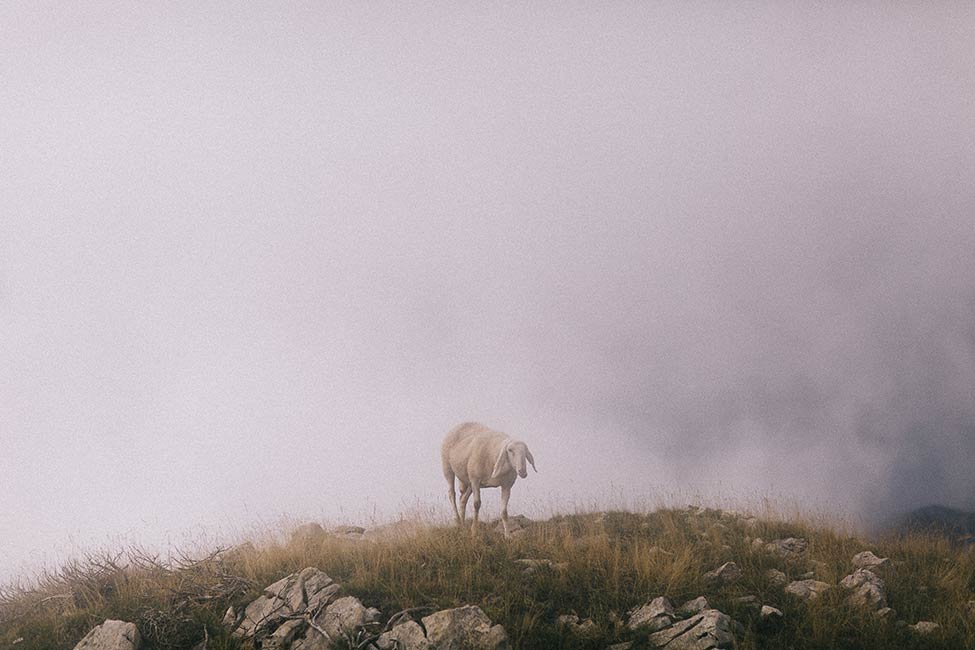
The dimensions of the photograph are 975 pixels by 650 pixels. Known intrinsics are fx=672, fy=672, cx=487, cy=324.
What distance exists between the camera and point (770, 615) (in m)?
9.88

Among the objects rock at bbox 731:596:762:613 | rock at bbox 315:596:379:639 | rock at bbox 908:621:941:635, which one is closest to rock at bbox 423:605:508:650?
rock at bbox 315:596:379:639

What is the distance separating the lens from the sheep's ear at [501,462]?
50.6 ft

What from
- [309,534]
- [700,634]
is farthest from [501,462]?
[700,634]

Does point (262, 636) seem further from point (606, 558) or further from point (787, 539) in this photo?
point (787, 539)

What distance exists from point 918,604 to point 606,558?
4860mm

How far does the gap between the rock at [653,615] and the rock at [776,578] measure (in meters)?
2.22

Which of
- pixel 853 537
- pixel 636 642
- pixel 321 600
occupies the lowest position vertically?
pixel 853 537

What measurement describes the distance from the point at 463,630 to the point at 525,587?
148 cm

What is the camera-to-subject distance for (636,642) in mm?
9430

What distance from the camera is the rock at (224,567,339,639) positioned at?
1001 centimetres

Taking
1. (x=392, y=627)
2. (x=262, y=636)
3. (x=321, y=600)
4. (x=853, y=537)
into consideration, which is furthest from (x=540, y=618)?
(x=853, y=537)

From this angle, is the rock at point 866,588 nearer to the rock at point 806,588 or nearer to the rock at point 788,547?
the rock at point 806,588

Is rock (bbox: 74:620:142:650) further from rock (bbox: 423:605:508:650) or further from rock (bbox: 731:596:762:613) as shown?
rock (bbox: 731:596:762:613)

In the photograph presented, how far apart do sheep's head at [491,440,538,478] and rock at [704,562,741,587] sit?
16.0 ft
